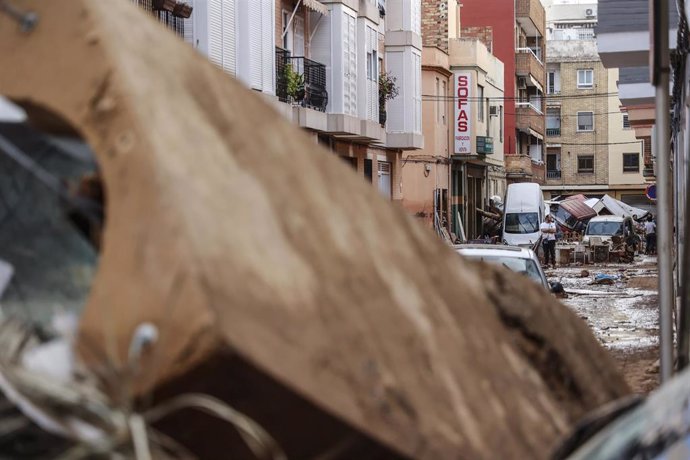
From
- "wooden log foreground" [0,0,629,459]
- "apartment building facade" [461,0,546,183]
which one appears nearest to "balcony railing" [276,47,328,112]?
"wooden log foreground" [0,0,629,459]

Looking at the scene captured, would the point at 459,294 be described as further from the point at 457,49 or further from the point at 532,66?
the point at 532,66

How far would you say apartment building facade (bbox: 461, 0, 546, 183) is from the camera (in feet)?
195

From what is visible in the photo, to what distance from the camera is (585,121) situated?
3103 inches

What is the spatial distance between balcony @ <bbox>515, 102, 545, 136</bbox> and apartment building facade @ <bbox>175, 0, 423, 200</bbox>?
2389 centimetres

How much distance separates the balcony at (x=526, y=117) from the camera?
6303cm

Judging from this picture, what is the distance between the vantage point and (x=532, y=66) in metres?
62.9

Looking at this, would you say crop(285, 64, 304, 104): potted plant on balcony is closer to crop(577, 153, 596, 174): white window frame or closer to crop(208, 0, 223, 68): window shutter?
crop(208, 0, 223, 68): window shutter

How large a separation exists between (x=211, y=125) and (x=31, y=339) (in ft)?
2.08

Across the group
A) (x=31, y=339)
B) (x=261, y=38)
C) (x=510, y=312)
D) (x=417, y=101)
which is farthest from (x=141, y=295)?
(x=417, y=101)

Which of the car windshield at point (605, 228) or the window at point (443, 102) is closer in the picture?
the car windshield at point (605, 228)

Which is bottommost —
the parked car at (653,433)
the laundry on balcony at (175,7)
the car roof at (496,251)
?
the car roof at (496,251)

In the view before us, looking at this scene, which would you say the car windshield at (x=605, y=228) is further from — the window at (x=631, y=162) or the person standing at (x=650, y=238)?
the window at (x=631, y=162)

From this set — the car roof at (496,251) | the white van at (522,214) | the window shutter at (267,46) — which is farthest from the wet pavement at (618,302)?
the window shutter at (267,46)

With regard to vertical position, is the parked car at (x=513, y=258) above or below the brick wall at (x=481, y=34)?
below
